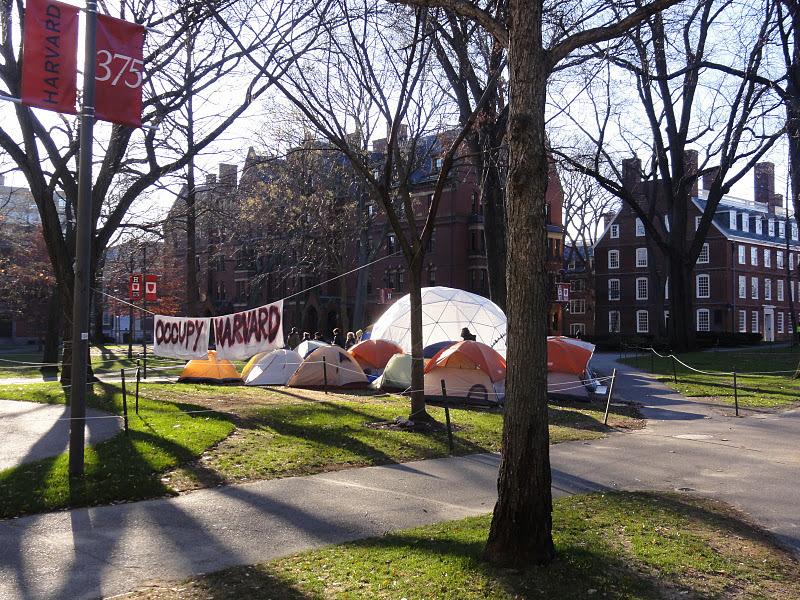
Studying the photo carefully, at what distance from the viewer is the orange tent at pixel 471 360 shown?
58.7 ft

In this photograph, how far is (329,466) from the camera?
34.5ft

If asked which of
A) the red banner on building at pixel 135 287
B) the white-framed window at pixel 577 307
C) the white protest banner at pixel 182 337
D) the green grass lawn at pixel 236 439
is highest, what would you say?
the white-framed window at pixel 577 307

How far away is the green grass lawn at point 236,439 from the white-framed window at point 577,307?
56.8 metres

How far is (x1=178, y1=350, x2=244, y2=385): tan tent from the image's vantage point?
2205 centimetres

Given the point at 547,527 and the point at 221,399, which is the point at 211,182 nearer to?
the point at 221,399

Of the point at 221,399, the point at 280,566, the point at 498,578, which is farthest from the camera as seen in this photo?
the point at 221,399

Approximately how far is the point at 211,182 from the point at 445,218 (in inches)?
1578

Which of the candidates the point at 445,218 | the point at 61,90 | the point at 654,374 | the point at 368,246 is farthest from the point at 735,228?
the point at 61,90

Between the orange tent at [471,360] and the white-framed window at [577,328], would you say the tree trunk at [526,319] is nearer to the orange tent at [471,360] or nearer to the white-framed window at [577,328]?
the orange tent at [471,360]

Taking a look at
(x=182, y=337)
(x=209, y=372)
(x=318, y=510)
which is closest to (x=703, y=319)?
(x=209, y=372)

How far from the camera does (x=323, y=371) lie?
2133cm

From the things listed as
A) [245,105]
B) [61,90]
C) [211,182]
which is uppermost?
[245,105]

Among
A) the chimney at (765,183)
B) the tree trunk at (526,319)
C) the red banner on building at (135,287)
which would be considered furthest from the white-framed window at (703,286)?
the tree trunk at (526,319)

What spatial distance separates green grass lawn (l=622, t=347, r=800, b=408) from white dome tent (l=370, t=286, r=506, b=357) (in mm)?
6329
